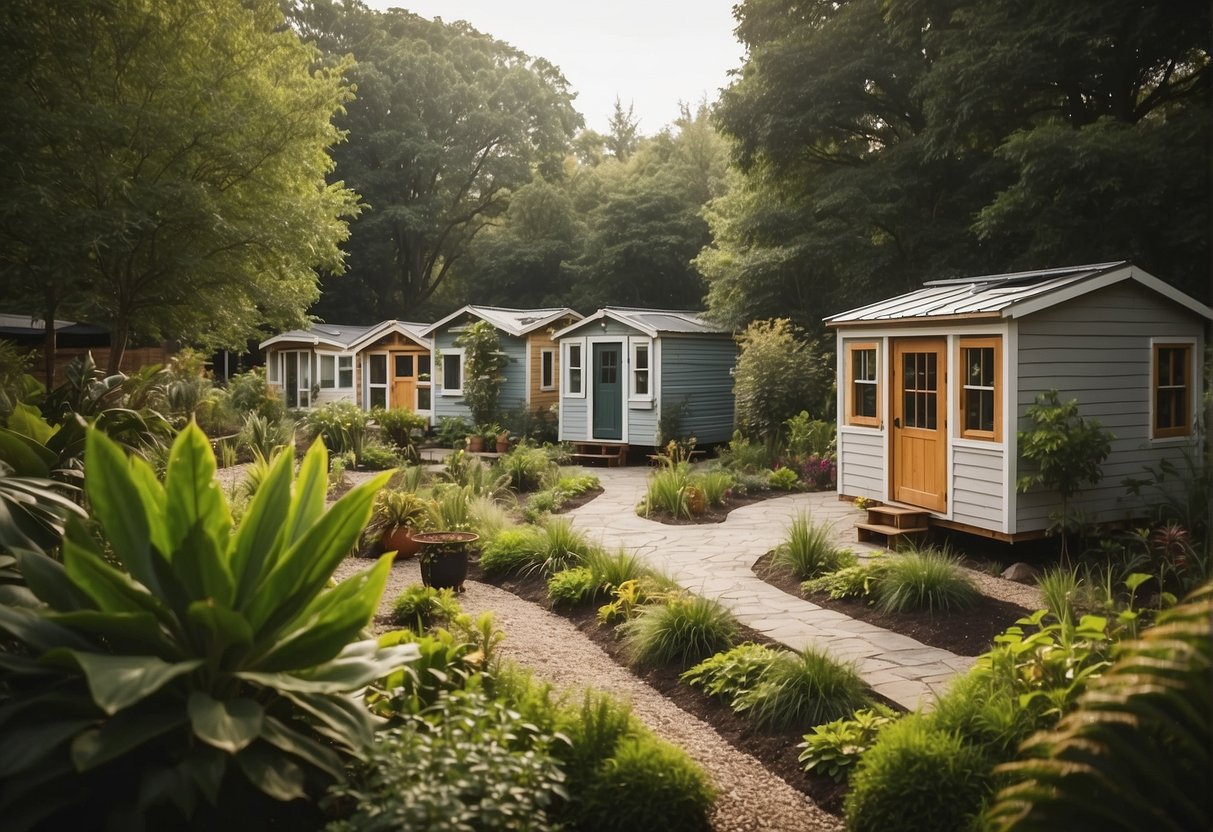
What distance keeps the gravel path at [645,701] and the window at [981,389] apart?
4709 mm

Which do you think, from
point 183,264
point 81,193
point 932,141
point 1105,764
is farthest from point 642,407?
point 1105,764

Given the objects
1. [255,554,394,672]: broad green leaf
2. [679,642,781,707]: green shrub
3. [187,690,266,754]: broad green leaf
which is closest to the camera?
[187,690,266,754]: broad green leaf

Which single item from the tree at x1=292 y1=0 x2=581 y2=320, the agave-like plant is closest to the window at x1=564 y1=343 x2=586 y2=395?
the tree at x1=292 y1=0 x2=581 y2=320

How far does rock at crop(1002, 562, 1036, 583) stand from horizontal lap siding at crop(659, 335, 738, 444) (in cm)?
1025

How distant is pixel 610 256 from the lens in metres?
31.8

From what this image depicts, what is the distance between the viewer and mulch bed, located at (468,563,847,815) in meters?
4.47

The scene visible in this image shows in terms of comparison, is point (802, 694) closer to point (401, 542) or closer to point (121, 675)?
point (121, 675)

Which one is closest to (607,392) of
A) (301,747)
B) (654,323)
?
(654,323)

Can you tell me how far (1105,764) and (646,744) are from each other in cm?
199

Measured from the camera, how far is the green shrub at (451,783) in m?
2.65

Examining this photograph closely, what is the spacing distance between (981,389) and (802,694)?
17.4ft

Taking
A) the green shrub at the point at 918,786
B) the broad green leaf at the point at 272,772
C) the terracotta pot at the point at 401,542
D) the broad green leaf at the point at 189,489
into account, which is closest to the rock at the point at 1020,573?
the green shrub at the point at 918,786

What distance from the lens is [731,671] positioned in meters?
5.63

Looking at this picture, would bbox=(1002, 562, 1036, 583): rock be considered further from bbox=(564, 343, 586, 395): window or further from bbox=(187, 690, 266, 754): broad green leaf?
bbox=(564, 343, 586, 395): window
